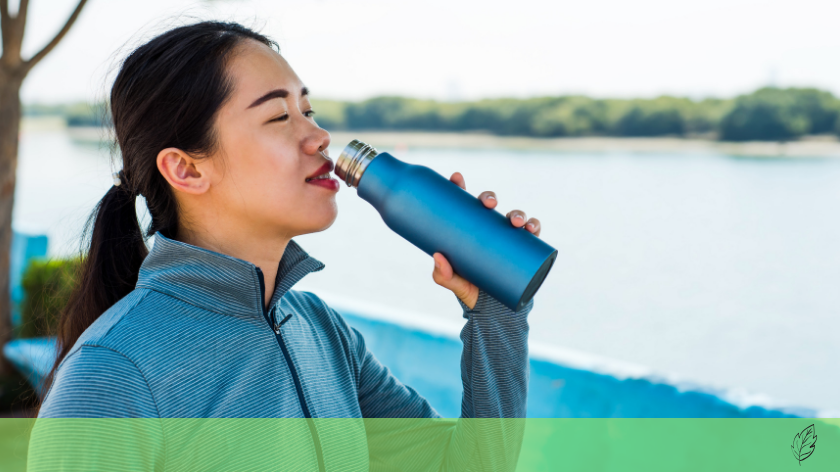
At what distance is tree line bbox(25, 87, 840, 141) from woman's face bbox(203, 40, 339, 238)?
6.42ft

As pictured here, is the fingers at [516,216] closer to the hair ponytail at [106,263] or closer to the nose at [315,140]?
the nose at [315,140]

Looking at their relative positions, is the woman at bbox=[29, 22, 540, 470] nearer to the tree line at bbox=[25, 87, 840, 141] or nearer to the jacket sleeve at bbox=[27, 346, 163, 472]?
the jacket sleeve at bbox=[27, 346, 163, 472]

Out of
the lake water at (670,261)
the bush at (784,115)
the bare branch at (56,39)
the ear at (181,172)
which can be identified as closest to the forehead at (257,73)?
the ear at (181,172)

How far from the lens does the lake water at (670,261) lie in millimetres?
2635

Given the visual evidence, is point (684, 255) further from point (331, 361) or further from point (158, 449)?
point (158, 449)

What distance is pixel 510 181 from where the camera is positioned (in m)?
3.94

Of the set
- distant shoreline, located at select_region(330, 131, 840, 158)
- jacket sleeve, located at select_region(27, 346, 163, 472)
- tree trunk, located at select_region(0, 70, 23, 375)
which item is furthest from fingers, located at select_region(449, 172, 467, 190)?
tree trunk, located at select_region(0, 70, 23, 375)

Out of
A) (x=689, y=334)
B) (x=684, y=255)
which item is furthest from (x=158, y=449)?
(x=684, y=255)

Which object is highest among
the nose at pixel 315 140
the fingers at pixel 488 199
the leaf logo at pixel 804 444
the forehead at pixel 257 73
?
the forehead at pixel 257 73

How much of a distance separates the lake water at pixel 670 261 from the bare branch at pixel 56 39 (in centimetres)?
40

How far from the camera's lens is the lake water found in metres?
2.63

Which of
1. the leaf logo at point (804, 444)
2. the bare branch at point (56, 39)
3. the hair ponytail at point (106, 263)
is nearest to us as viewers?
the hair ponytail at point (106, 263)

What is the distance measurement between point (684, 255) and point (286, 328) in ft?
9.52

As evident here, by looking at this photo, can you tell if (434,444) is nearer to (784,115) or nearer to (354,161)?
(354,161)
